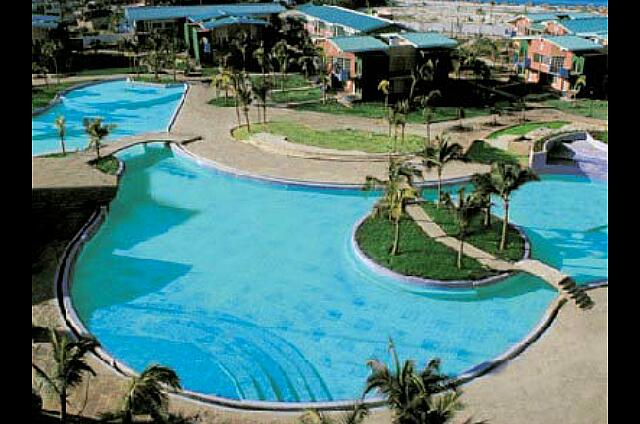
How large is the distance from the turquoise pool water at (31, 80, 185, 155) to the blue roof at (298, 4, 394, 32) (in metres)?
22.1

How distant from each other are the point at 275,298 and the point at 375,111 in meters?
31.5

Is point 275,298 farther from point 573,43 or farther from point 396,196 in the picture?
point 573,43

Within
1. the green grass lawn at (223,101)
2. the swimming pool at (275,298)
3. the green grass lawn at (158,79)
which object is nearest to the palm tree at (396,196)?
the swimming pool at (275,298)

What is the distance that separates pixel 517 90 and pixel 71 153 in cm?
4180

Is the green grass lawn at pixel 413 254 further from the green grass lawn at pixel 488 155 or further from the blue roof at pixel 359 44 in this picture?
the blue roof at pixel 359 44

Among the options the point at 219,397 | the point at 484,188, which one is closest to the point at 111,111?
the point at 484,188

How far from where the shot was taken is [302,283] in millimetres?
29906

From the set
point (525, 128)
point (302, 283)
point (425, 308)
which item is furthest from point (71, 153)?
point (525, 128)

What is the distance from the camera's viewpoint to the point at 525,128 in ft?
169

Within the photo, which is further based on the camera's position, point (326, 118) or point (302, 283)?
point (326, 118)

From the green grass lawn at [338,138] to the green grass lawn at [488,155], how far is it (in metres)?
3.61

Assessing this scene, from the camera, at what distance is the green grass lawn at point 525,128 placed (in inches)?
1984

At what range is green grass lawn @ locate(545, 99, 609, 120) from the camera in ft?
181

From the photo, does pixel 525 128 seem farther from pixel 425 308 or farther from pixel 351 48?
pixel 425 308
